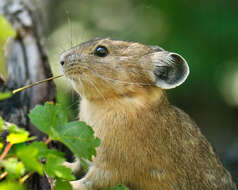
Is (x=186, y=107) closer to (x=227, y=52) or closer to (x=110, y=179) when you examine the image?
(x=227, y=52)

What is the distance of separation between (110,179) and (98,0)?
10.1 m

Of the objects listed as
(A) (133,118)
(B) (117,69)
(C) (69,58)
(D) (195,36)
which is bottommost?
(D) (195,36)

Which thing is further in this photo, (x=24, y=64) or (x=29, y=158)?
(x=24, y=64)

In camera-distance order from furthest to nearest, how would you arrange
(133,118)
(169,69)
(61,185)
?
1. (169,69)
2. (133,118)
3. (61,185)

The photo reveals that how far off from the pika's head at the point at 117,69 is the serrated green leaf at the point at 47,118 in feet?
5.11

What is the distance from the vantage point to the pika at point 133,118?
505 centimetres

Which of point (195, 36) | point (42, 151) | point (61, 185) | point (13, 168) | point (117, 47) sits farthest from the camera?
point (195, 36)

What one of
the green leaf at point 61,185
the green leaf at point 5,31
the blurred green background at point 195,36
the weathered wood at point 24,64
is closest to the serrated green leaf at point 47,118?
the green leaf at point 61,185

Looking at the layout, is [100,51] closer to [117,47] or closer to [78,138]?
[117,47]

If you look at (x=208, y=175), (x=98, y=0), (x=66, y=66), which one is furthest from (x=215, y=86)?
(x=66, y=66)

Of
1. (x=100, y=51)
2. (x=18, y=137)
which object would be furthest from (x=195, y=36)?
(x=18, y=137)

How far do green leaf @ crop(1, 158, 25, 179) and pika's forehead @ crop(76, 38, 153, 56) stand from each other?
2666 millimetres

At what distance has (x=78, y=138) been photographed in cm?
357

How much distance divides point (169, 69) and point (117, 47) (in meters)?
0.74
